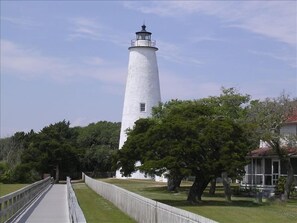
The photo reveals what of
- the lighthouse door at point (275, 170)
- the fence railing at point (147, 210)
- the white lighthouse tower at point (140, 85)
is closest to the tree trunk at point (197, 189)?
the fence railing at point (147, 210)

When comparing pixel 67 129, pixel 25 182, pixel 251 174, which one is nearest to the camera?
pixel 251 174

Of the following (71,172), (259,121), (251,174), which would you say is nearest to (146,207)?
(259,121)

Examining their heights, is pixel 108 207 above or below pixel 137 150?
below

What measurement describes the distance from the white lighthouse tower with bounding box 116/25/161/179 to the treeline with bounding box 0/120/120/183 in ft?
17.0

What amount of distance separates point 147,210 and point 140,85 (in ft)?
150

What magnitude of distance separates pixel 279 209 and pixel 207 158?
456 cm

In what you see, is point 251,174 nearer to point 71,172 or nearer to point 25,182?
point 25,182

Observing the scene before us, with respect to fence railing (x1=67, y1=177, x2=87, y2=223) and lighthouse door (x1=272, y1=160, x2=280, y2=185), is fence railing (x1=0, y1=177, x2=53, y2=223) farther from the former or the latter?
lighthouse door (x1=272, y1=160, x2=280, y2=185)

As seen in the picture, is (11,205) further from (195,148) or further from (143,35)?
(143,35)

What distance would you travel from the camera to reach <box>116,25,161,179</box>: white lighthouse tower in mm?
63000

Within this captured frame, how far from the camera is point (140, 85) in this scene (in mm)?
63125

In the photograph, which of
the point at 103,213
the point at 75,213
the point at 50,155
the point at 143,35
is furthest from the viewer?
the point at 50,155

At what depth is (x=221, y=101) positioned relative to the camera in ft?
155

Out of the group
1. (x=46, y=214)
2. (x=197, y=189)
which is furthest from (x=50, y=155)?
(x=46, y=214)
